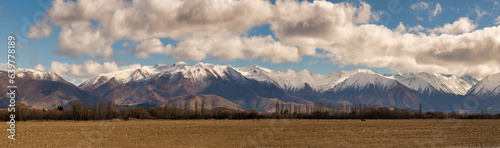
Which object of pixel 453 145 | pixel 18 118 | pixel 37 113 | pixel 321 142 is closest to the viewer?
pixel 453 145

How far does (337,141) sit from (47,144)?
117ft

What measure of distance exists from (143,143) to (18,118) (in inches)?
3827

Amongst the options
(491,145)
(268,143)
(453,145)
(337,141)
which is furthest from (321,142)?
(491,145)

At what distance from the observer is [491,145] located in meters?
48.9

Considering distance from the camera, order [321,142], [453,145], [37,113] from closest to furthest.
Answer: [453,145] → [321,142] → [37,113]

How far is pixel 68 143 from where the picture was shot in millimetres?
50312

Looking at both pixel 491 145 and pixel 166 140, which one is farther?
pixel 166 140

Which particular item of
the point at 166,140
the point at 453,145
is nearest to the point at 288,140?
the point at 166,140

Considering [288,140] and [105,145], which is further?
[288,140]

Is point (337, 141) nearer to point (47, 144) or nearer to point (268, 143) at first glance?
point (268, 143)

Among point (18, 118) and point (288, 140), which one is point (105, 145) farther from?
point (18, 118)

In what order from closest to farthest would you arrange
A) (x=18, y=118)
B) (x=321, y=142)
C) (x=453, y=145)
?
(x=453, y=145), (x=321, y=142), (x=18, y=118)

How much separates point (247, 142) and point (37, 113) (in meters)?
122

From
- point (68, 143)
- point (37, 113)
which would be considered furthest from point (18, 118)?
point (68, 143)
